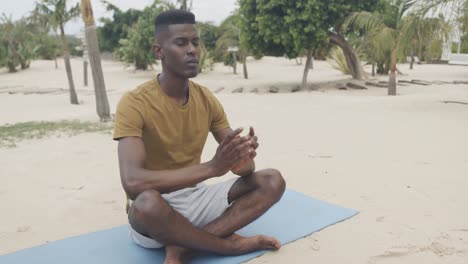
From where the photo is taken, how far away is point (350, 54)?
A: 683 inches

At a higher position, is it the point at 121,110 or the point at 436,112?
the point at 121,110

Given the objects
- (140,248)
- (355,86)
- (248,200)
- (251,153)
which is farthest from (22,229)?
(355,86)

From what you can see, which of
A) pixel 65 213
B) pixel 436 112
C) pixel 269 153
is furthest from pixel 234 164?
pixel 436 112

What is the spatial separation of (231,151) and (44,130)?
643cm

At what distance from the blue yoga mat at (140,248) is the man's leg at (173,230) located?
0.08 metres

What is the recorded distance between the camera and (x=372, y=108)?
9203mm

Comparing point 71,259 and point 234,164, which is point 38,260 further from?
point 234,164

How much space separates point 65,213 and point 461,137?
5134 mm

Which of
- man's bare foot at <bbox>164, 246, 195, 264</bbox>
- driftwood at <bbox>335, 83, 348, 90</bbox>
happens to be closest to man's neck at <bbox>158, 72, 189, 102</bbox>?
man's bare foot at <bbox>164, 246, 195, 264</bbox>

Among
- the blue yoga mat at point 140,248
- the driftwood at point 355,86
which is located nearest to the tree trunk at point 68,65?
the driftwood at point 355,86

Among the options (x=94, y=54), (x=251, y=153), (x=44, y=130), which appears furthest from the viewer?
(x=94, y=54)

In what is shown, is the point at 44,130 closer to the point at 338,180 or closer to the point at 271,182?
the point at 338,180

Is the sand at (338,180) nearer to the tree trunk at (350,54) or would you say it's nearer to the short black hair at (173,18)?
the short black hair at (173,18)

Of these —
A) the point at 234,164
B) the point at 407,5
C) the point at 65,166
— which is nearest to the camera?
the point at 234,164
